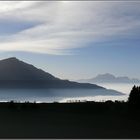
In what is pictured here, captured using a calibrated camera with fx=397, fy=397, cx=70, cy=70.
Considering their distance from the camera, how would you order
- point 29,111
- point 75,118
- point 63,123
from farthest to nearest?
point 29,111
point 75,118
point 63,123

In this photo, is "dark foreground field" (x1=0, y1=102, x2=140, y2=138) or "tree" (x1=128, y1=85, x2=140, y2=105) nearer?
"dark foreground field" (x1=0, y1=102, x2=140, y2=138)

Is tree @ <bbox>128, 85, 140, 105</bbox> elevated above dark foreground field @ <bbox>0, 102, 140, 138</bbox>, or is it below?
above

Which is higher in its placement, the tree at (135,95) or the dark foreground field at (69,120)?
the tree at (135,95)

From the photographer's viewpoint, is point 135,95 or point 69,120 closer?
point 69,120

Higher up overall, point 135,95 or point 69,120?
point 135,95

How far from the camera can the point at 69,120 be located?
27609 millimetres

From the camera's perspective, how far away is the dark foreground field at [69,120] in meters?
23.1

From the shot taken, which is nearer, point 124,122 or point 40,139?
point 40,139

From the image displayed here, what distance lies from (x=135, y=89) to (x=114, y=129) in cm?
762

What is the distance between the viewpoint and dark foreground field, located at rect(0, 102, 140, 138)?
75.6 feet

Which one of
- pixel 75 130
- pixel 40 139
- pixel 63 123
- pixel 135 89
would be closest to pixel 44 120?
pixel 63 123

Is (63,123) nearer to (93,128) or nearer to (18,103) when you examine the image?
(93,128)

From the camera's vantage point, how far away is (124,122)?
27.3 m

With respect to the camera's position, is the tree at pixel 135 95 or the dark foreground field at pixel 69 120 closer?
the dark foreground field at pixel 69 120
